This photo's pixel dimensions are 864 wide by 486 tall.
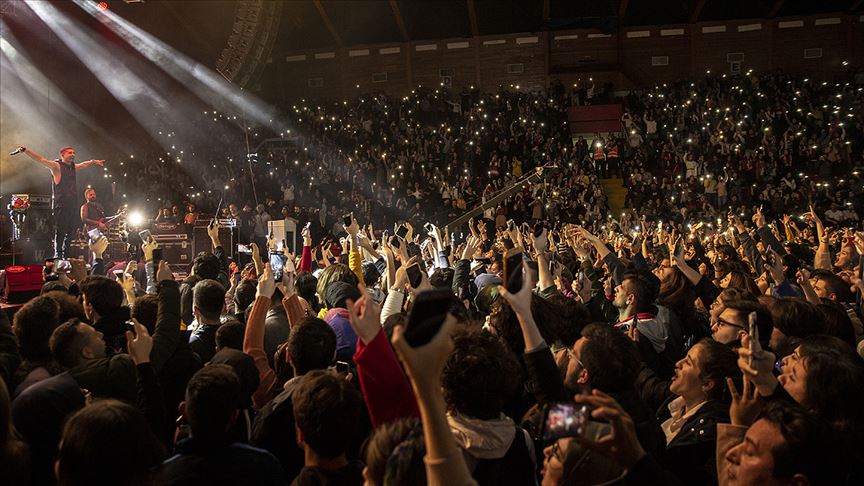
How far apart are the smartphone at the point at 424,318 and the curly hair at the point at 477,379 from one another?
0.55m

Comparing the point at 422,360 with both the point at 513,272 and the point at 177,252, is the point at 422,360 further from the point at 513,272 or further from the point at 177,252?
the point at 177,252

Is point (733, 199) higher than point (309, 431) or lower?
higher

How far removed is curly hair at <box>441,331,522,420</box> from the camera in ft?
5.64

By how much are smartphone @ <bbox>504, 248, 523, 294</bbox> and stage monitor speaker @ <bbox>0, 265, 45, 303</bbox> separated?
6.69 meters

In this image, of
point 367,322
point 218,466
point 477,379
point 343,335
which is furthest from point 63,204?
point 477,379

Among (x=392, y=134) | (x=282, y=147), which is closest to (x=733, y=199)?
(x=392, y=134)

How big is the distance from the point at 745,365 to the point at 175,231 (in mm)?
10869

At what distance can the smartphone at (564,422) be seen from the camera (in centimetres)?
117

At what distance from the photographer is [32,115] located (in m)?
15.1

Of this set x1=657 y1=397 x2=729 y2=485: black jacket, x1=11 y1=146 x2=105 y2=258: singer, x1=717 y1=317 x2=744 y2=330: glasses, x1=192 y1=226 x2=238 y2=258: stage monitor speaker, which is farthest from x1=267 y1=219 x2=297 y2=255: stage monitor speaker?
x1=657 y1=397 x2=729 y2=485: black jacket

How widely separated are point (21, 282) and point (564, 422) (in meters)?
7.59

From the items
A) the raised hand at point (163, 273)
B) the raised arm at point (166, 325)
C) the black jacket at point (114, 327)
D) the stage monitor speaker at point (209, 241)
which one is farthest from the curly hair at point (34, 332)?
the stage monitor speaker at point (209, 241)

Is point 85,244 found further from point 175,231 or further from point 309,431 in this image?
point 309,431

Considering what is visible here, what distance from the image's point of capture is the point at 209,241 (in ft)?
34.8
